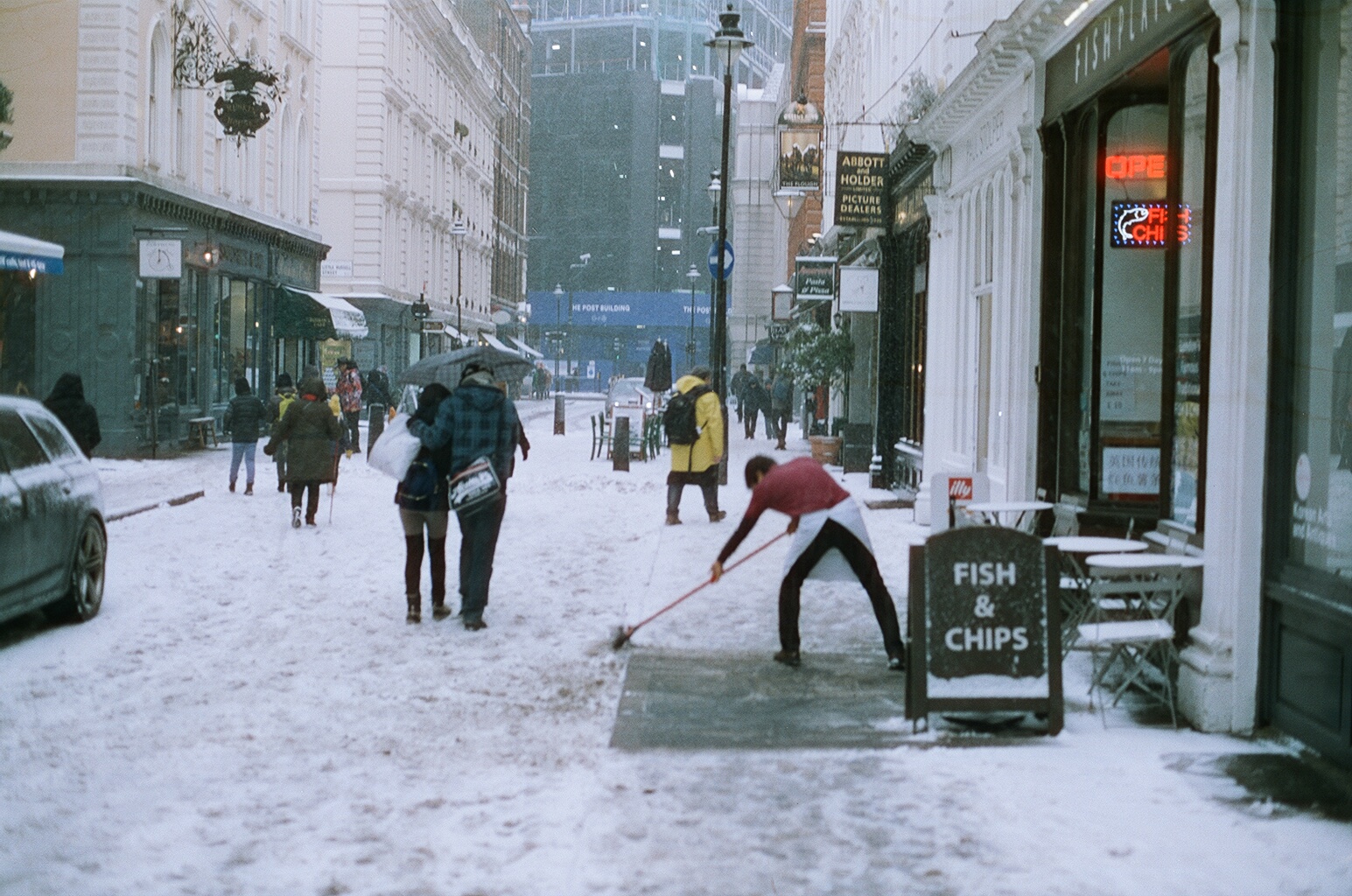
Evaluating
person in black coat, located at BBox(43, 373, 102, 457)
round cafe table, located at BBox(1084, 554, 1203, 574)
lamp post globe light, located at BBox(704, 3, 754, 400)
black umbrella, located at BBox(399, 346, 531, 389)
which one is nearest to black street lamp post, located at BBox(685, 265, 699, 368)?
lamp post globe light, located at BBox(704, 3, 754, 400)

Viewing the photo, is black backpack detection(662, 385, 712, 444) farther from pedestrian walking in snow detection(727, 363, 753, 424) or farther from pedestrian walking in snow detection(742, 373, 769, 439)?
pedestrian walking in snow detection(727, 363, 753, 424)

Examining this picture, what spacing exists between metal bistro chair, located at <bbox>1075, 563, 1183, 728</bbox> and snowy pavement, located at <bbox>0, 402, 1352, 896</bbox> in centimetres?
29

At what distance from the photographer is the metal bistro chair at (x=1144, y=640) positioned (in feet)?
25.4

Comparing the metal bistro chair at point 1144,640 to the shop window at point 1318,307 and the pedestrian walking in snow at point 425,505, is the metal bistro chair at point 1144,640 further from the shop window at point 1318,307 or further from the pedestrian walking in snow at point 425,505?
the pedestrian walking in snow at point 425,505

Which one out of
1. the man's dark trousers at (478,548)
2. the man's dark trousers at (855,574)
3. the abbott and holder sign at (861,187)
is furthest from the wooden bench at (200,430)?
the man's dark trousers at (855,574)

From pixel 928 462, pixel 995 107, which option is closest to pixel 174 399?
pixel 928 462

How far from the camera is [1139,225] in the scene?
36.4 ft

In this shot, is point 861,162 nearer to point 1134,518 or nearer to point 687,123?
point 1134,518

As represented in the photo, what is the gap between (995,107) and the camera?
14977 mm

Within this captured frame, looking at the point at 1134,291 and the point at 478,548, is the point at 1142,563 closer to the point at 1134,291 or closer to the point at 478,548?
the point at 1134,291

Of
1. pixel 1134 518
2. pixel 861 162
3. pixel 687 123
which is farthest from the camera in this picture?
pixel 687 123

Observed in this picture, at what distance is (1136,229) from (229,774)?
7500 mm

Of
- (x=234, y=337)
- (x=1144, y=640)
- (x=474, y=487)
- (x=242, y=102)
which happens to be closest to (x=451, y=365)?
(x=474, y=487)

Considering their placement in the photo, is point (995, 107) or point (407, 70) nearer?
point (995, 107)
